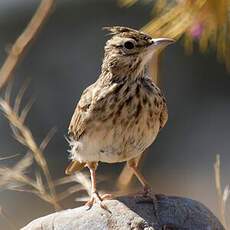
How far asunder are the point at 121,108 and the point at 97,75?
8048 millimetres

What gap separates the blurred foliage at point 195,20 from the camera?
211 inches

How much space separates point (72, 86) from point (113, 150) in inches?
325

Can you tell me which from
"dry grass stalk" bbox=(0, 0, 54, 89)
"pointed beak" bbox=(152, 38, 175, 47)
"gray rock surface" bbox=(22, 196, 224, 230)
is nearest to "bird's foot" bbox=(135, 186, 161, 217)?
"gray rock surface" bbox=(22, 196, 224, 230)

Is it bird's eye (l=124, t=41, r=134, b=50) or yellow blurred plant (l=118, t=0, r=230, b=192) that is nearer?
yellow blurred plant (l=118, t=0, r=230, b=192)

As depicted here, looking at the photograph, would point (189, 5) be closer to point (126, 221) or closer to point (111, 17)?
point (126, 221)

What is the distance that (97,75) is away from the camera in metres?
13.9

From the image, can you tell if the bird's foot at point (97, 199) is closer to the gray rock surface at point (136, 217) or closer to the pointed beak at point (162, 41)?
the gray rock surface at point (136, 217)

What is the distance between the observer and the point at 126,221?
18.0 ft

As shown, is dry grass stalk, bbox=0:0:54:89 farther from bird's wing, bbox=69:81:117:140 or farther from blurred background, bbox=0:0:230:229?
blurred background, bbox=0:0:230:229

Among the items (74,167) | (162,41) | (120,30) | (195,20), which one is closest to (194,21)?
(195,20)

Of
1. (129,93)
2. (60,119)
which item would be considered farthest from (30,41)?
(60,119)

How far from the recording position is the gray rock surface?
5480mm

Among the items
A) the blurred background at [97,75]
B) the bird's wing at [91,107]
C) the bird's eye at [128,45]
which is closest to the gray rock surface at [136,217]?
the bird's wing at [91,107]

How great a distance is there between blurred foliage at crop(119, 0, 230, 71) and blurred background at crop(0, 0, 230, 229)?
7.55 metres
